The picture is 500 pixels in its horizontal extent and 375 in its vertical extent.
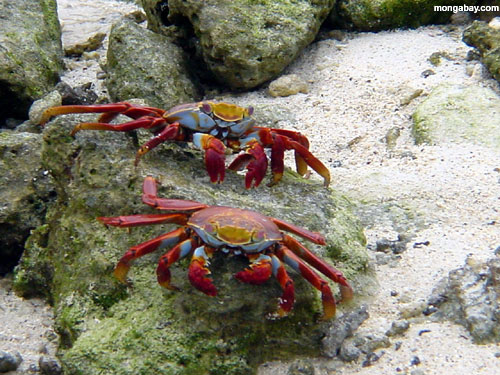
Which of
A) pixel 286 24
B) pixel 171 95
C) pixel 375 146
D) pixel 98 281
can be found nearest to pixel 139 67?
pixel 171 95

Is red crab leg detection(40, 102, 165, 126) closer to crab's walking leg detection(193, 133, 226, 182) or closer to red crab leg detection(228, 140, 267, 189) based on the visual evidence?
crab's walking leg detection(193, 133, 226, 182)

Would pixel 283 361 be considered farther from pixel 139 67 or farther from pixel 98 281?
pixel 139 67

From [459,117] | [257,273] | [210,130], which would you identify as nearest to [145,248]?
[257,273]

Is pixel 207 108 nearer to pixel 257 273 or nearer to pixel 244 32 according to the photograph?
pixel 257 273

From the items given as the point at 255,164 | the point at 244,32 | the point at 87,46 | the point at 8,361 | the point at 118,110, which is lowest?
the point at 8,361

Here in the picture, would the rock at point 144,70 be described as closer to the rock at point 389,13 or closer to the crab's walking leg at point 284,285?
the rock at point 389,13

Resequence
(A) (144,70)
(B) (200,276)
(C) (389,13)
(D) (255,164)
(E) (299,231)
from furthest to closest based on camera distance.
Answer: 1. (C) (389,13)
2. (A) (144,70)
3. (D) (255,164)
4. (E) (299,231)
5. (B) (200,276)

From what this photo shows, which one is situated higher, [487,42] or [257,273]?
[487,42]
